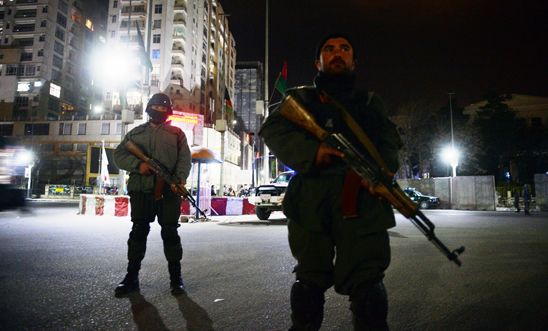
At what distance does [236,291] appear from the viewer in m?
3.64

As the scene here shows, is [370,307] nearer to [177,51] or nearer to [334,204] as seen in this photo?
[334,204]

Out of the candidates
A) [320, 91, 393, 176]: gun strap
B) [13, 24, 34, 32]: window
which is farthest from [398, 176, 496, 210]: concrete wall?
[13, 24, 34, 32]: window

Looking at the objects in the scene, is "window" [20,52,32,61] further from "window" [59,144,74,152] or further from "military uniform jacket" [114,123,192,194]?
"military uniform jacket" [114,123,192,194]

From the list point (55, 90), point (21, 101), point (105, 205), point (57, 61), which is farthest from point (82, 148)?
point (105, 205)

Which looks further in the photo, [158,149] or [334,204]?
[158,149]

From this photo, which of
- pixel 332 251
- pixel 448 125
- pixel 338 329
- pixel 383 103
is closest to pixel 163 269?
pixel 338 329

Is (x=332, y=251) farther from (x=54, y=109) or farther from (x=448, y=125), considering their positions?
(x=54, y=109)

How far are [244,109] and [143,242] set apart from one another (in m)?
95.4

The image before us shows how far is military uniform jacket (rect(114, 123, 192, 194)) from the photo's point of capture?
387cm

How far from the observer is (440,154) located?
41.2 meters

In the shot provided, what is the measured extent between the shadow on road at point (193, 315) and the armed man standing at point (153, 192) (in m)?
0.31

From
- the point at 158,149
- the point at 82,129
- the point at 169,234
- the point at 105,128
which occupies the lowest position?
the point at 169,234

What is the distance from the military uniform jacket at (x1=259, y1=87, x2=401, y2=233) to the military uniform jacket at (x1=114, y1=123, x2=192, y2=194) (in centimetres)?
211

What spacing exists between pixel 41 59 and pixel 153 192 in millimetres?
81413
